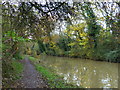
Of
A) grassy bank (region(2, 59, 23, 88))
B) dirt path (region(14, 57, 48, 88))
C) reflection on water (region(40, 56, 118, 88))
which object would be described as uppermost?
grassy bank (region(2, 59, 23, 88))

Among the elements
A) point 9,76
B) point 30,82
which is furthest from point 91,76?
point 9,76

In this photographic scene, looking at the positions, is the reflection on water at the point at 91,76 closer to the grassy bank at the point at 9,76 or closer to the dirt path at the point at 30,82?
the dirt path at the point at 30,82

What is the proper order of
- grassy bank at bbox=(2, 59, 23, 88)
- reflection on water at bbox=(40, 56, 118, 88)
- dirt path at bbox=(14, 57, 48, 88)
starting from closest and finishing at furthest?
grassy bank at bbox=(2, 59, 23, 88)
dirt path at bbox=(14, 57, 48, 88)
reflection on water at bbox=(40, 56, 118, 88)

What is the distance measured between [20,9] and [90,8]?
1.54 m

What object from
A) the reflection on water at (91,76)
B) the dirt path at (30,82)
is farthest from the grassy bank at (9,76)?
the reflection on water at (91,76)

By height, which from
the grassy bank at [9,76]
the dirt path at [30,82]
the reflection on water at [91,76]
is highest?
the grassy bank at [9,76]

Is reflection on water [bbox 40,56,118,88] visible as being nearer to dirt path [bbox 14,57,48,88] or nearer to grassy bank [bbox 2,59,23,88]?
dirt path [bbox 14,57,48,88]

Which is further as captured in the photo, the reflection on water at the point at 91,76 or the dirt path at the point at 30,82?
the reflection on water at the point at 91,76

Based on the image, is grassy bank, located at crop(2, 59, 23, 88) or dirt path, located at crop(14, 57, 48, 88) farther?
dirt path, located at crop(14, 57, 48, 88)

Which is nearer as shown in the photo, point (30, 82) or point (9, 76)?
point (9, 76)

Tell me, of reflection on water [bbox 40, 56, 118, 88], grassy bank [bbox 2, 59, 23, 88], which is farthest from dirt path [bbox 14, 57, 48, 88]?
reflection on water [bbox 40, 56, 118, 88]

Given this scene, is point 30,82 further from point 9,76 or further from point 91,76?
point 91,76

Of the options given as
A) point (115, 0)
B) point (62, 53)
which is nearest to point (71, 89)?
point (115, 0)

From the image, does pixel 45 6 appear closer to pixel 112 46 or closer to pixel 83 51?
pixel 112 46
